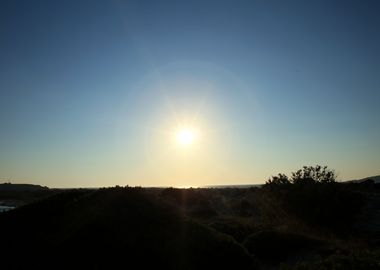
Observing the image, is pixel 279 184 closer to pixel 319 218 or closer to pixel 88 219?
pixel 319 218

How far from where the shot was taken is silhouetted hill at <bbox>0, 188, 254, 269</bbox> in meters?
15.1

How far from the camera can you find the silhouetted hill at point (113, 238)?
15133mm

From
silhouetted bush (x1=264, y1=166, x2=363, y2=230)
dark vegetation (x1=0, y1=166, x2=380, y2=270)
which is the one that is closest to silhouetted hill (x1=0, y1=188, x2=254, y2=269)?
dark vegetation (x1=0, y1=166, x2=380, y2=270)

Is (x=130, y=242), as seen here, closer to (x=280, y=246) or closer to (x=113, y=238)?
(x=113, y=238)

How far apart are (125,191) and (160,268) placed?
505 cm

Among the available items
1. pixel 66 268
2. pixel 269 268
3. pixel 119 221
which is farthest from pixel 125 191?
pixel 269 268

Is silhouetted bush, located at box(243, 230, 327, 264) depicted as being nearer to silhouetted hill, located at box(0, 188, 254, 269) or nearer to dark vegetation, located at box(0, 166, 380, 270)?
dark vegetation, located at box(0, 166, 380, 270)

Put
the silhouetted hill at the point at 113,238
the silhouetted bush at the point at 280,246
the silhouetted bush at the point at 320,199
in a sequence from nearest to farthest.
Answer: the silhouetted hill at the point at 113,238 < the silhouetted bush at the point at 280,246 < the silhouetted bush at the point at 320,199

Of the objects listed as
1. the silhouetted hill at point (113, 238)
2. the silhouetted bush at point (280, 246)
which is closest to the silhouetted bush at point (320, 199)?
the silhouetted bush at point (280, 246)

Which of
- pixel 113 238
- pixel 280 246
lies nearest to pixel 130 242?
pixel 113 238

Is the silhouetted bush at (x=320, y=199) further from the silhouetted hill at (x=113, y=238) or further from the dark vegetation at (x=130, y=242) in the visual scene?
the silhouetted hill at (x=113, y=238)

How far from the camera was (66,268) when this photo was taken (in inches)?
572

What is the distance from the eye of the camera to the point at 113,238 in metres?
16.0

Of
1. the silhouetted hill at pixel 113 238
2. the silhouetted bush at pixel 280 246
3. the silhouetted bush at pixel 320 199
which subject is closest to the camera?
the silhouetted hill at pixel 113 238
